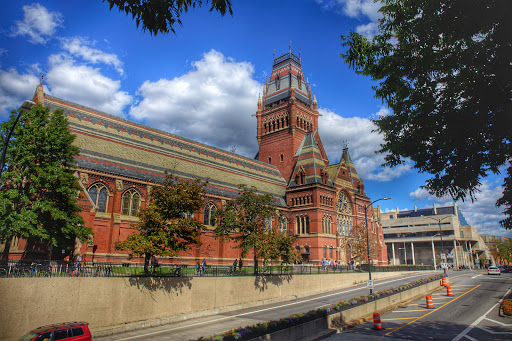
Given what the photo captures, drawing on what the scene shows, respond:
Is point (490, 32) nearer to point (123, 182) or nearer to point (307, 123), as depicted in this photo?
point (123, 182)

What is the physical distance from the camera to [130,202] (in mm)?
42156

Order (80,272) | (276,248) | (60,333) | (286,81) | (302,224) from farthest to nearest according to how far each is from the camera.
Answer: (286,81) < (302,224) < (276,248) < (80,272) < (60,333)

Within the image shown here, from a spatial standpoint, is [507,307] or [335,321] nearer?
[335,321]

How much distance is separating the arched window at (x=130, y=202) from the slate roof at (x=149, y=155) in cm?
210

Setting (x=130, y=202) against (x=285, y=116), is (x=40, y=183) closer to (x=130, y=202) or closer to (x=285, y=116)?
(x=130, y=202)

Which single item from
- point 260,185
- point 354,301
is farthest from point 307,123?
point 354,301

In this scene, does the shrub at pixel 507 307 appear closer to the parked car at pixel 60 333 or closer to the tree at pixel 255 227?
the tree at pixel 255 227

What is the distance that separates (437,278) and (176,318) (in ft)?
107

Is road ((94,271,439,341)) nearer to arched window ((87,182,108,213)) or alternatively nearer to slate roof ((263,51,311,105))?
arched window ((87,182,108,213))

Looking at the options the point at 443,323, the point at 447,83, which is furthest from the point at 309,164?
the point at 447,83

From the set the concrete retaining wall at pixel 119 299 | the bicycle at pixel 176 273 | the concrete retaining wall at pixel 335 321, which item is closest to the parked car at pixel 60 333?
the concrete retaining wall at pixel 119 299

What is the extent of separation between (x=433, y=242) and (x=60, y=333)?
111159 millimetres

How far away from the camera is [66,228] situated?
90.0 feet

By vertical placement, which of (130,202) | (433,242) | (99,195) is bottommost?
(433,242)
